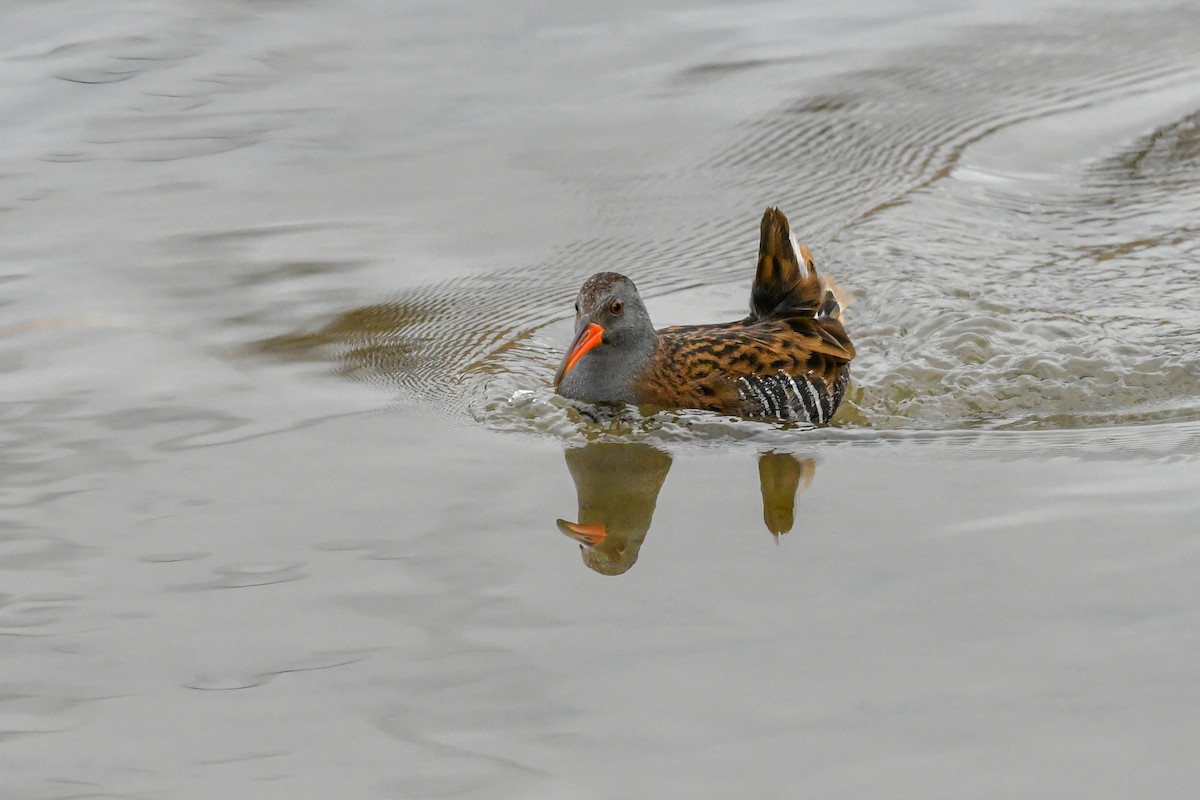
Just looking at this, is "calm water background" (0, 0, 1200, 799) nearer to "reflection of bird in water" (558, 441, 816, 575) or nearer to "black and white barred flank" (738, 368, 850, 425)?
"reflection of bird in water" (558, 441, 816, 575)

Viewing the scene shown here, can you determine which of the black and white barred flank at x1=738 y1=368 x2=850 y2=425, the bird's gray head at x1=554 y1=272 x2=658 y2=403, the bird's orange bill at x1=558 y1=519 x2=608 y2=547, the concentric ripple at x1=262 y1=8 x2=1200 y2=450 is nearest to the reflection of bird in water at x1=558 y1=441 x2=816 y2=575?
the bird's orange bill at x1=558 y1=519 x2=608 y2=547

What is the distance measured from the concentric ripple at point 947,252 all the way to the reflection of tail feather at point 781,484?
1.67 feet

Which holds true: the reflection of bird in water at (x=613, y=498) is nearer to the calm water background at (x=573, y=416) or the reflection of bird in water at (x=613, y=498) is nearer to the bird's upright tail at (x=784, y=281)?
the calm water background at (x=573, y=416)

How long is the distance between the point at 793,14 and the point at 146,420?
6.96m

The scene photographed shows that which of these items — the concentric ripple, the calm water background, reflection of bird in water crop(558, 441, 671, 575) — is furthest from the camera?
the concentric ripple

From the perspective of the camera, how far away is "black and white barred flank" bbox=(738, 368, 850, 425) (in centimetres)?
661

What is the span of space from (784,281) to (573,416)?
4.54ft

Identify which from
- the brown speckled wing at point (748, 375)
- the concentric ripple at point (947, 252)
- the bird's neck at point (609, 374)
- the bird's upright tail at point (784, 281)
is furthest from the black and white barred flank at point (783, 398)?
the bird's upright tail at point (784, 281)

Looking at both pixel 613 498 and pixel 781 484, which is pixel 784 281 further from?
pixel 613 498

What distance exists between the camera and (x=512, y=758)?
3.86 metres

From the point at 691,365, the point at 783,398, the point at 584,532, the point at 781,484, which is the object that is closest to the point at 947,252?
the point at 783,398

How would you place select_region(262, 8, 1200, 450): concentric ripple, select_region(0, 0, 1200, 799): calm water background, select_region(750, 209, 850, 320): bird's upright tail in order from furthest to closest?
select_region(750, 209, 850, 320): bird's upright tail < select_region(262, 8, 1200, 450): concentric ripple < select_region(0, 0, 1200, 799): calm water background

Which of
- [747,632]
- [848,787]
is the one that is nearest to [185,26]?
[747,632]

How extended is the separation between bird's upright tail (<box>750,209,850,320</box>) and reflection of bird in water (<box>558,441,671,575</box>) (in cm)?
142
